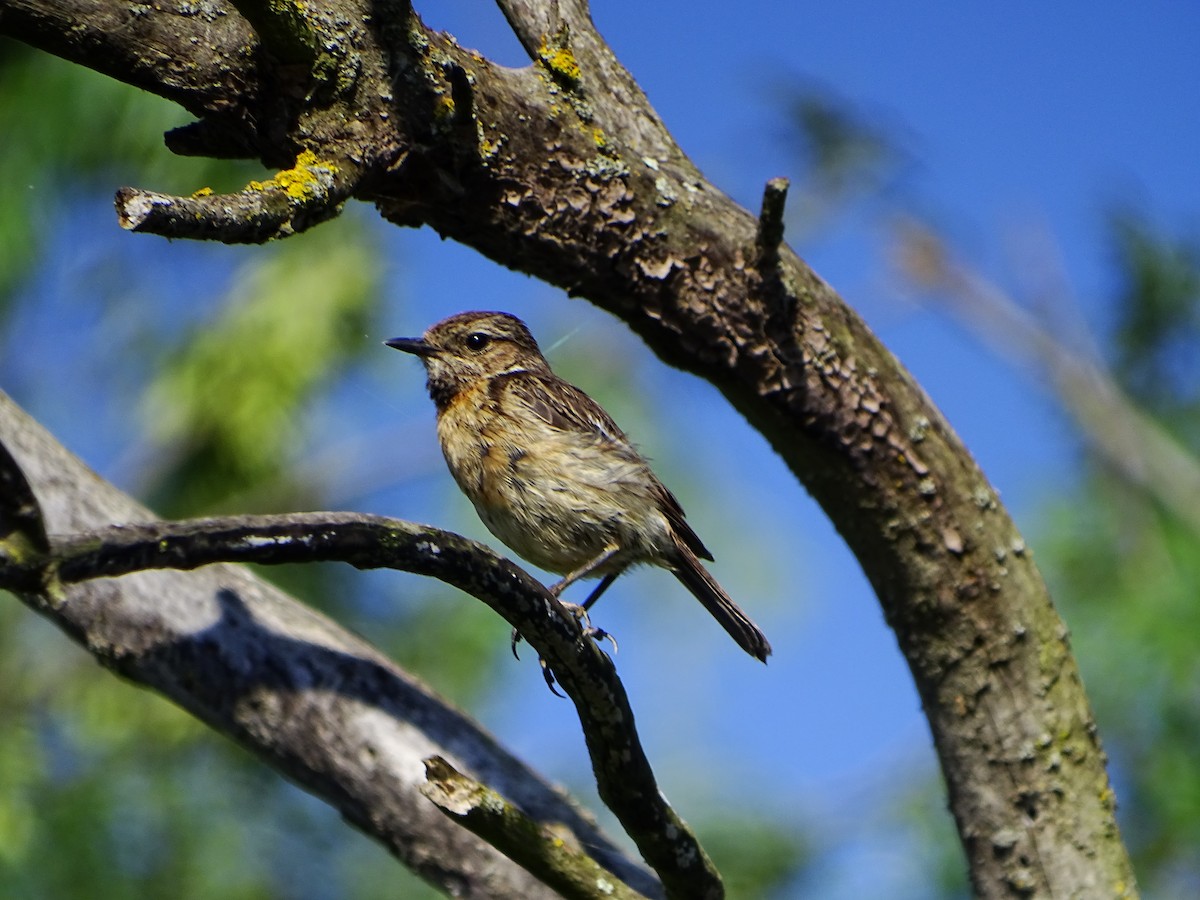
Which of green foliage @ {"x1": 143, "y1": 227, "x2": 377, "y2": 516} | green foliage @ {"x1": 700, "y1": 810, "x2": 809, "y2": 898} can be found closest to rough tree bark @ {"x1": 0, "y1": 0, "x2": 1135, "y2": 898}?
green foliage @ {"x1": 700, "y1": 810, "x2": 809, "y2": 898}

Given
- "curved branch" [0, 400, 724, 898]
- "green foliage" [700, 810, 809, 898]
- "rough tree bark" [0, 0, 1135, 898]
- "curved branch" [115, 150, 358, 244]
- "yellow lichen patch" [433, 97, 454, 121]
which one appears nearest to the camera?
"curved branch" [0, 400, 724, 898]

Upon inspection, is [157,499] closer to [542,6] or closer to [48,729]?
[48,729]

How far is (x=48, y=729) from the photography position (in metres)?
5.27

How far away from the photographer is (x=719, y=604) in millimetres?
4391

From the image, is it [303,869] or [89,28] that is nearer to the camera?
[89,28]

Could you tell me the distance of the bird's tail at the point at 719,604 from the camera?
429cm

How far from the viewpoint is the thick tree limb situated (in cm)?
382

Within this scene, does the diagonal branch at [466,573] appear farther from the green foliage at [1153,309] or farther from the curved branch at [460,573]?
the green foliage at [1153,309]

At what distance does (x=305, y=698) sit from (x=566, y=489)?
3.43ft

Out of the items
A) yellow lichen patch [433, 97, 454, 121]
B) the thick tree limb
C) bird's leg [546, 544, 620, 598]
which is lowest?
the thick tree limb

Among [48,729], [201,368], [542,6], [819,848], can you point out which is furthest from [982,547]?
[48,729]

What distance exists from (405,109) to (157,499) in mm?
3023

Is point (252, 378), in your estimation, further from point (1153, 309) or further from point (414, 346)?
point (1153, 309)

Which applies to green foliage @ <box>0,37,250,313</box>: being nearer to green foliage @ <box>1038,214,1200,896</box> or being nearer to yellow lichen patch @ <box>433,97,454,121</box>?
yellow lichen patch @ <box>433,97,454,121</box>
